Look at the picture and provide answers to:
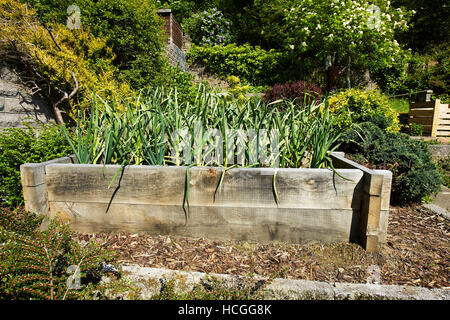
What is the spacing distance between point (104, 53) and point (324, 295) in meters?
5.17

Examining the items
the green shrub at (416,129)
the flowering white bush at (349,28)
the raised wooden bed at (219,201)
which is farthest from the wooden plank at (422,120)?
the raised wooden bed at (219,201)

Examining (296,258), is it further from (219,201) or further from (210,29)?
(210,29)

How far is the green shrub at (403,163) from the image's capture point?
2.25m

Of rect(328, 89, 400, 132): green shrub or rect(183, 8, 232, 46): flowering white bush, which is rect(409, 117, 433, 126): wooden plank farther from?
rect(183, 8, 232, 46): flowering white bush

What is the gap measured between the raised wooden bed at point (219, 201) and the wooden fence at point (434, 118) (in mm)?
5906

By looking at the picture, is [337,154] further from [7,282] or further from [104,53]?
[104,53]

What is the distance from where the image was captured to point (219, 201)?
1.52 metres

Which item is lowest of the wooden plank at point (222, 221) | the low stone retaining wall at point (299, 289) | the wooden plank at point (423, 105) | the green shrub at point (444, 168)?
the green shrub at point (444, 168)

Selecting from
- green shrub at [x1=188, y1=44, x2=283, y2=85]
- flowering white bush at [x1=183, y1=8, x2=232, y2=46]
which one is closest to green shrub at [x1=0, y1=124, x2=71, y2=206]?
green shrub at [x1=188, y1=44, x2=283, y2=85]

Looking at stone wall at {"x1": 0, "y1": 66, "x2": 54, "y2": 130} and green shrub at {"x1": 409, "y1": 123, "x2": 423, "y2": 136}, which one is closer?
stone wall at {"x1": 0, "y1": 66, "x2": 54, "y2": 130}

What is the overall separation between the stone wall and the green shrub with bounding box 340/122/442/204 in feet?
12.1

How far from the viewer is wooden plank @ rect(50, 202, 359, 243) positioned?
152 centimetres

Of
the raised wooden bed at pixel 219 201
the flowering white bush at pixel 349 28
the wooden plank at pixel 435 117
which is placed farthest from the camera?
the flowering white bush at pixel 349 28

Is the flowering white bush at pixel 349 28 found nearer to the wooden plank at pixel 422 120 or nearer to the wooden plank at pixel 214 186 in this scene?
the wooden plank at pixel 422 120
